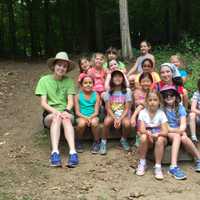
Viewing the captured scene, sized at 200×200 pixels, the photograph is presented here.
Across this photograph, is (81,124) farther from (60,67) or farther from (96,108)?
(60,67)

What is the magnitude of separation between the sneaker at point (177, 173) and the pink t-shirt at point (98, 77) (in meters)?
1.94

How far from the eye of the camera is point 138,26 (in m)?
22.8

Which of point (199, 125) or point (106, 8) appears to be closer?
point (199, 125)

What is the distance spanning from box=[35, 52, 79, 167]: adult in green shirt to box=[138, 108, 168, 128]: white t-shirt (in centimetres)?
103

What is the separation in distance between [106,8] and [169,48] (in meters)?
5.59

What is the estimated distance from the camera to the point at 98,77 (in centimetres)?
743

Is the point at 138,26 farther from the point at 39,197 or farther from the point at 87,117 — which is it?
the point at 39,197

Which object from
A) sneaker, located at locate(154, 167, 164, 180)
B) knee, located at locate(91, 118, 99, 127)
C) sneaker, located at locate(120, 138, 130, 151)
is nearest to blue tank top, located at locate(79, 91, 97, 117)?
knee, located at locate(91, 118, 99, 127)

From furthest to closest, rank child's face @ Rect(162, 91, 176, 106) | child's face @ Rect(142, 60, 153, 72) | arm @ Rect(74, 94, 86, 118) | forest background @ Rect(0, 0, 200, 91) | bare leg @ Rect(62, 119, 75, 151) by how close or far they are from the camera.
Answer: forest background @ Rect(0, 0, 200, 91) < child's face @ Rect(142, 60, 153, 72) < arm @ Rect(74, 94, 86, 118) < child's face @ Rect(162, 91, 176, 106) < bare leg @ Rect(62, 119, 75, 151)

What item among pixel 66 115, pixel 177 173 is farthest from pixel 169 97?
pixel 66 115

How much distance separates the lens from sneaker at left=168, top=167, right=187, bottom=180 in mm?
5830

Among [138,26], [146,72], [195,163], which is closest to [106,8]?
[138,26]

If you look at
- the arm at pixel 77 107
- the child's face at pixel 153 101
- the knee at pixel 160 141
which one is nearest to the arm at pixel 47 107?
the arm at pixel 77 107

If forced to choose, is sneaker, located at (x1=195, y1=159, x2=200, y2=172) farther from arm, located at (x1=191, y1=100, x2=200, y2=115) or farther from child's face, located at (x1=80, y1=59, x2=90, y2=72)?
child's face, located at (x1=80, y1=59, x2=90, y2=72)
